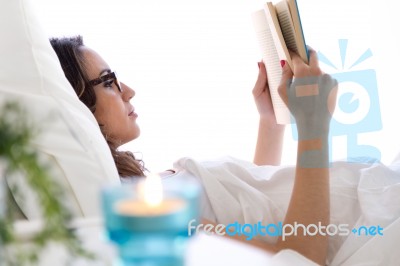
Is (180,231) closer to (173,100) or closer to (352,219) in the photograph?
(352,219)

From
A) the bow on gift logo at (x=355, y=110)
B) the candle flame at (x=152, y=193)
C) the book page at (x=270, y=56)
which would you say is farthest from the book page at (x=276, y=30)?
the candle flame at (x=152, y=193)

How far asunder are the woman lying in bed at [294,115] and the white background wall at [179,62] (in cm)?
17

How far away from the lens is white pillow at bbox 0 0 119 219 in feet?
2.82

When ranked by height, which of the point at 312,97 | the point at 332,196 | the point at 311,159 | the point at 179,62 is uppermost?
the point at 179,62

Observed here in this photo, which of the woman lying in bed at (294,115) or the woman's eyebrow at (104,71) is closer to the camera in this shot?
the woman lying in bed at (294,115)

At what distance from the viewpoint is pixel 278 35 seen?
1082mm

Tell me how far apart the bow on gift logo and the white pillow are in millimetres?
593

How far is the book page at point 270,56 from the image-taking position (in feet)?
4.02

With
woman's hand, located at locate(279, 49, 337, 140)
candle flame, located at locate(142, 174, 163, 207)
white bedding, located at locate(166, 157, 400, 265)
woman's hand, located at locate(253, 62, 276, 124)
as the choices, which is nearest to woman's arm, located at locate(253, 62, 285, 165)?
woman's hand, located at locate(253, 62, 276, 124)

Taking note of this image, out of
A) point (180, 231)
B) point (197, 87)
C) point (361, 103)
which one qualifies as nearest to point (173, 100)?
point (197, 87)

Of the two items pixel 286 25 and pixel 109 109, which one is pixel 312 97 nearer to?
pixel 286 25

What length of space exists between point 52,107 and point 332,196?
0.68 meters

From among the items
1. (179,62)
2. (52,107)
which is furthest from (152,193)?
(179,62)

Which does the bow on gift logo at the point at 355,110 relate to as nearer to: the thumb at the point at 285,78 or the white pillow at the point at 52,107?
the thumb at the point at 285,78
